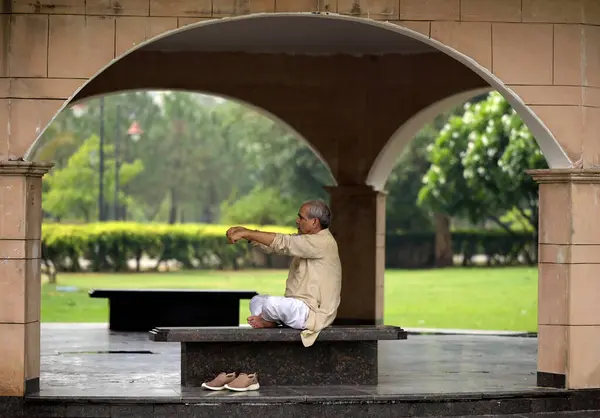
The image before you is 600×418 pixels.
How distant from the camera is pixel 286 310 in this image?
9938 mm

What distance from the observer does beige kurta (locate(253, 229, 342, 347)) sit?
9.93 metres

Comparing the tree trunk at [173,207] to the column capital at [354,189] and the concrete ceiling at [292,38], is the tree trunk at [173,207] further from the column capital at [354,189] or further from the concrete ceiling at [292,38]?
the concrete ceiling at [292,38]

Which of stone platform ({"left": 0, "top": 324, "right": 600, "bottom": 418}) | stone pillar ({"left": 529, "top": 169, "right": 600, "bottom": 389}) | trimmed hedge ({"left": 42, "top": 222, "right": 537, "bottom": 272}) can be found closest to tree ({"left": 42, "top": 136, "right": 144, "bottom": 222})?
trimmed hedge ({"left": 42, "top": 222, "right": 537, "bottom": 272})

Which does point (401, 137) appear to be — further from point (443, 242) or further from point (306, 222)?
point (443, 242)

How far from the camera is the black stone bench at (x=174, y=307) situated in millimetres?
15430

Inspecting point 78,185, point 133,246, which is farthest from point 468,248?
point 78,185

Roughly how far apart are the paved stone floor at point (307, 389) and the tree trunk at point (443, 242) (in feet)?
91.8

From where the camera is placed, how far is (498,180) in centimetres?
3709

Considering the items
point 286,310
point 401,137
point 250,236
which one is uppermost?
point 401,137

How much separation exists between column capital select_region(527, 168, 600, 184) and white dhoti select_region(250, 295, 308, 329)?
6.87 ft

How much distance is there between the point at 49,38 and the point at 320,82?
666 cm

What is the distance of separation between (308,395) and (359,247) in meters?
6.92

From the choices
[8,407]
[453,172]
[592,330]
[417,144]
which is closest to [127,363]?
[8,407]

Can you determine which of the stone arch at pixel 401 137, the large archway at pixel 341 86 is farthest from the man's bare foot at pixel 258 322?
the stone arch at pixel 401 137
